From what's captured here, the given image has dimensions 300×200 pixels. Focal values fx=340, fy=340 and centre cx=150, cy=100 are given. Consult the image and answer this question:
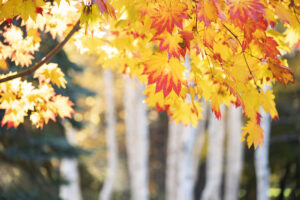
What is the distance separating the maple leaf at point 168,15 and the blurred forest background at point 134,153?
39.4 inches

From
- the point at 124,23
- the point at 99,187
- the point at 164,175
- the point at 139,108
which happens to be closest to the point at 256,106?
the point at 124,23

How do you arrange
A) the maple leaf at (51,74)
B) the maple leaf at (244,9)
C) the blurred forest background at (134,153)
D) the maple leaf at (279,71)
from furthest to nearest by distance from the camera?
1. the blurred forest background at (134,153)
2. the maple leaf at (51,74)
3. the maple leaf at (279,71)
4. the maple leaf at (244,9)

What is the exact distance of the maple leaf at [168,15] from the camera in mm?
1251

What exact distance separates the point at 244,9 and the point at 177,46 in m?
0.27

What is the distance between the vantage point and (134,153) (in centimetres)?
797

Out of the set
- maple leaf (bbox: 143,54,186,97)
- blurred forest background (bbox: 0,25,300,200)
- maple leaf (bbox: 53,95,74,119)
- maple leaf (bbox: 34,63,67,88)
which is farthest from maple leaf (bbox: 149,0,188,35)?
blurred forest background (bbox: 0,25,300,200)

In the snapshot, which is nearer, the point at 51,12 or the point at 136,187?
the point at 51,12

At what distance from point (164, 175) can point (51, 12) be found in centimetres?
1550

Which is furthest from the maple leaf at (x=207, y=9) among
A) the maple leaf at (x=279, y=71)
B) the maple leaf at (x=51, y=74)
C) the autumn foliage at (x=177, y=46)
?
the maple leaf at (x=51, y=74)

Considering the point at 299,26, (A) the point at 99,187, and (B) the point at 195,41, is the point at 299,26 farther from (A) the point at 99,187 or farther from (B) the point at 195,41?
(A) the point at 99,187

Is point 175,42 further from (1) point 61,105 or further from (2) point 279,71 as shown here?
(1) point 61,105

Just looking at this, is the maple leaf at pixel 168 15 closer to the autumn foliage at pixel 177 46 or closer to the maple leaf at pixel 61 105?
the autumn foliage at pixel 177 46

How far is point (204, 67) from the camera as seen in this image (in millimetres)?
1983

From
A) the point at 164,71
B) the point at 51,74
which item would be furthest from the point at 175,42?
the point at 51,74
